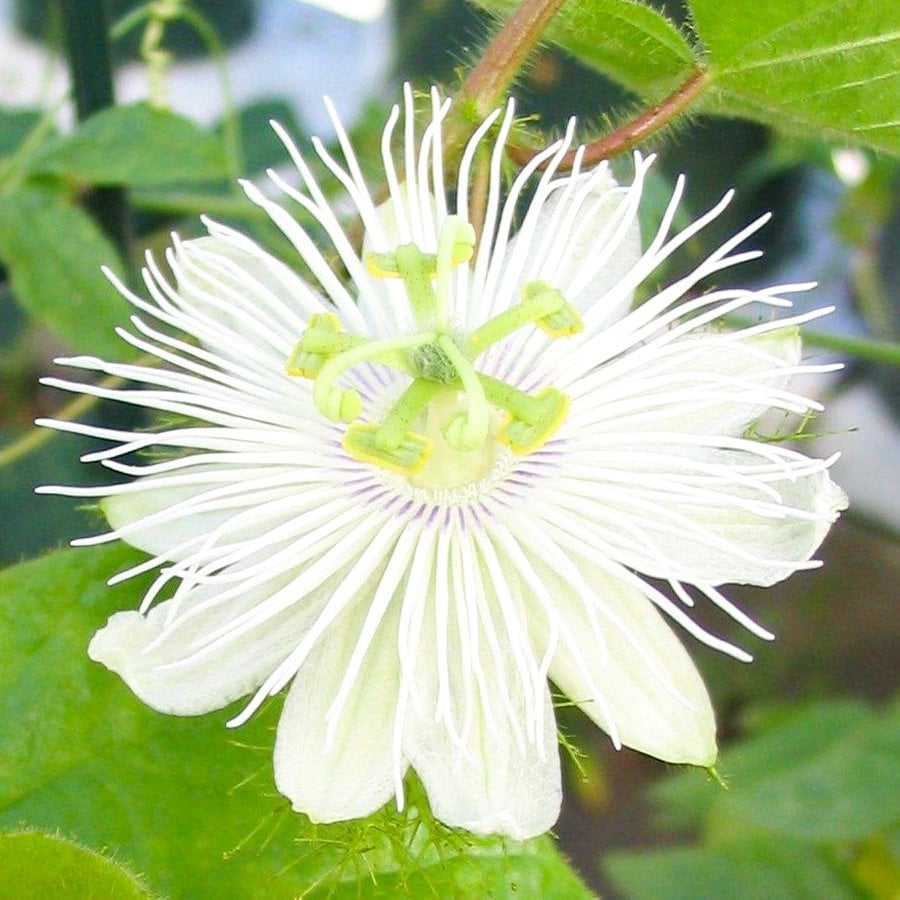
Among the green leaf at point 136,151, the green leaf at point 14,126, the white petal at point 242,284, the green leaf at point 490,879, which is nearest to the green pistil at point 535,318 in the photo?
the white petal at point 242,284

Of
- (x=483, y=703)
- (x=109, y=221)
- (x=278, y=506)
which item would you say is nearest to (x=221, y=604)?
(x=278, y=506)

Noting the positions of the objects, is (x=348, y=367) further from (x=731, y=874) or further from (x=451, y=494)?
(x=731, y=874)

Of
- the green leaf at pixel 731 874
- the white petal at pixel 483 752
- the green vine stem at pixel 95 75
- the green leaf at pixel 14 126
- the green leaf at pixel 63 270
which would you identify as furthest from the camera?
the green leaf at pixel 731 874

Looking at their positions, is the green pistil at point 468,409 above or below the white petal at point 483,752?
above

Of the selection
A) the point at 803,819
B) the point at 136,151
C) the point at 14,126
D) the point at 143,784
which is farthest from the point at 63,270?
the point at 803,819

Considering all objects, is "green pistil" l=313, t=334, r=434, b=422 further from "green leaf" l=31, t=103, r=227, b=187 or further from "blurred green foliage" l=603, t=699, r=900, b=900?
"blurred green foliage" l=603, t=699, r=900, b=900

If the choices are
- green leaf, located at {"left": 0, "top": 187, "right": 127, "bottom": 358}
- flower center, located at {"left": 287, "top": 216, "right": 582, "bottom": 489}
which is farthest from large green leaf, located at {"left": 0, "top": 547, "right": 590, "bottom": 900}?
green leaf, located at {"left": 0, "top": 187, "right": 127, "bottom": 358}

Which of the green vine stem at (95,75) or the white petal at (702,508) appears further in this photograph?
the green vine stem at (95,75)

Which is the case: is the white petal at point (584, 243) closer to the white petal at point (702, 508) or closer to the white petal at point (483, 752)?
the white petal at point (702, 508)
